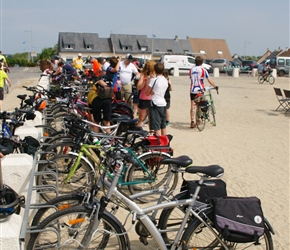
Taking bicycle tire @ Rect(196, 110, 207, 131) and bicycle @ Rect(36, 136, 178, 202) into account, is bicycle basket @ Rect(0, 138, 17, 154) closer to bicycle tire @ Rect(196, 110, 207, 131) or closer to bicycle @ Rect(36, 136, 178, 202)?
bicycle @ Rect(36, 136, 178, 202)

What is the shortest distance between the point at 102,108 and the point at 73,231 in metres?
4.16

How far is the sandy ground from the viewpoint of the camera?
18.6 ft

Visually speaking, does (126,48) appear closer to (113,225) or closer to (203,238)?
(203,238)

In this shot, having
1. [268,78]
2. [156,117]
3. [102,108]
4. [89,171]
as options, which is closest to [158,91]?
[156,117]

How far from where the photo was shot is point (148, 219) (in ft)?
11.4

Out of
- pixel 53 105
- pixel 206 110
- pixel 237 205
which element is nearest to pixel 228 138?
pixel 206 110

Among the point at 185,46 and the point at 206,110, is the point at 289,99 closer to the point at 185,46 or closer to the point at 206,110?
the point at 206,110

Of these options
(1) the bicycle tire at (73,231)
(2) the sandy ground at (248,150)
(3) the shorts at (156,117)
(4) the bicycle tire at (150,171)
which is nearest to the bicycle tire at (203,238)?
(1) the bicycle tire at (73,231)

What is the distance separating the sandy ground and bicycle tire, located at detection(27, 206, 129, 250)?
85 cm

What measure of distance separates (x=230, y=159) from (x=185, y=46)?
77.9 metres

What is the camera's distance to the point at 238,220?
3.40 metres

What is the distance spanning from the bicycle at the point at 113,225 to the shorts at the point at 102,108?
3.94m

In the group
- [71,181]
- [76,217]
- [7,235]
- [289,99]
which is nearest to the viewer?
[7,235]

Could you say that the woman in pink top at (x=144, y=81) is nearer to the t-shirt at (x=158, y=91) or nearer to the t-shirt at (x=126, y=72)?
the t-shirt at (x=158, y=91)
